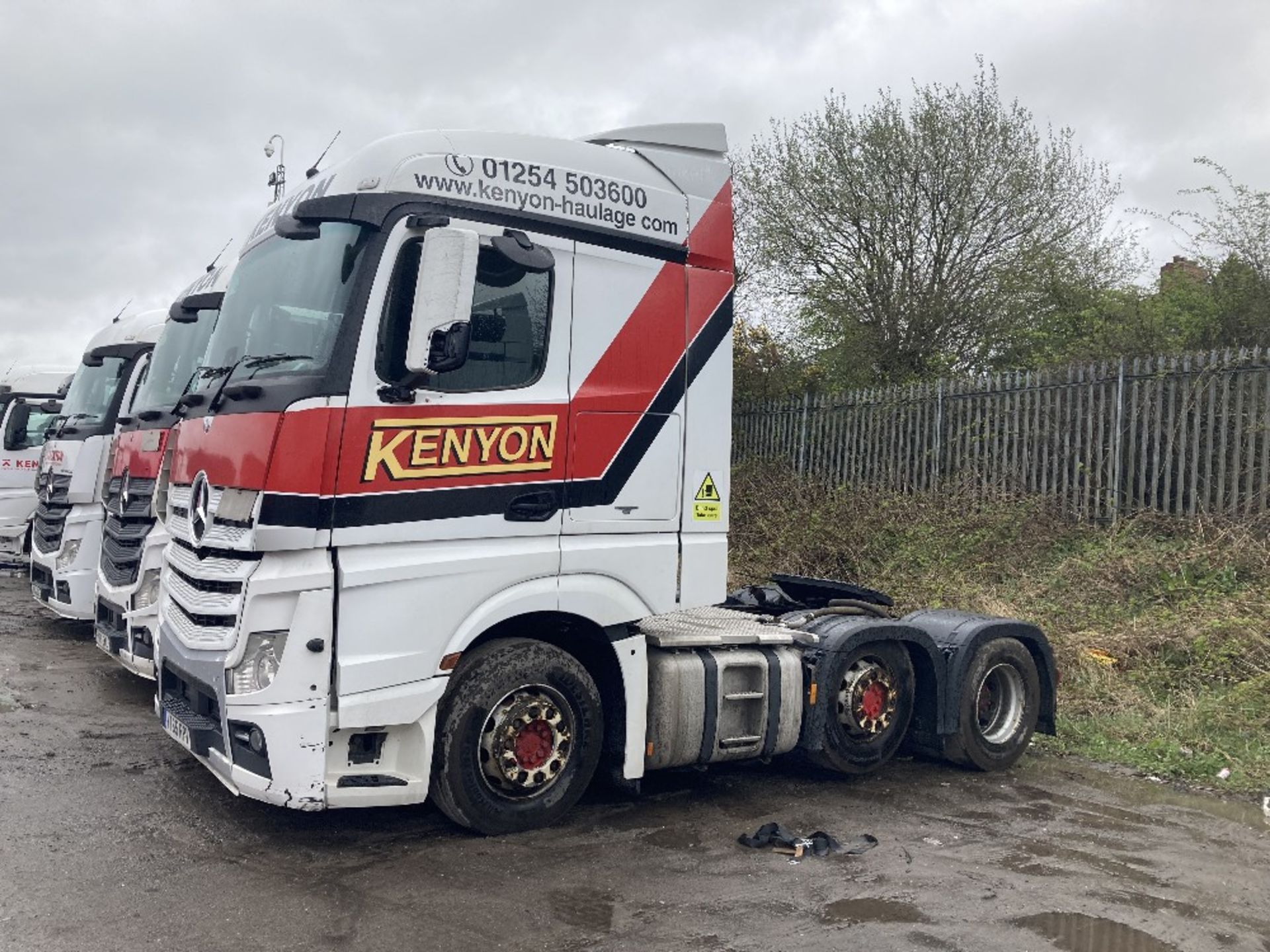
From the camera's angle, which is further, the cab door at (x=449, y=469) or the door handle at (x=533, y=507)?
the door handle at (x=533, y=507)

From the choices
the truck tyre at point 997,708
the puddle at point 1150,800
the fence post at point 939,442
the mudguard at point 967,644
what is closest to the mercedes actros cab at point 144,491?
the mudguard at point 967,644

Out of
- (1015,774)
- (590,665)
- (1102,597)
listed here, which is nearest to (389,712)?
(590,665)

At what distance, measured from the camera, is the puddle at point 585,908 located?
430 cm

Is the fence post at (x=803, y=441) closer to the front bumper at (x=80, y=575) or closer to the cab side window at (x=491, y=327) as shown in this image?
the front bumper at (x=80, y=575)

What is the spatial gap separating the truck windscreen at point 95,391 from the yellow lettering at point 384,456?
7.10m

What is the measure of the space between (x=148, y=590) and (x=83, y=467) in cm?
351

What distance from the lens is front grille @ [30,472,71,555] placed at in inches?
408

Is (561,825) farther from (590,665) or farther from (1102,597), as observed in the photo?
(1102,597)

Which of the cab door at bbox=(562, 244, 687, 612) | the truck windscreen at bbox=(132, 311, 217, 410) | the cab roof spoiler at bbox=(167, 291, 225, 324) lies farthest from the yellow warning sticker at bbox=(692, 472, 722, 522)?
the truck windscreen at bbox=(132, 311, 217, 410)

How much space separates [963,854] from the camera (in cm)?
529

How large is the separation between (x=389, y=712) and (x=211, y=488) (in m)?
1.36

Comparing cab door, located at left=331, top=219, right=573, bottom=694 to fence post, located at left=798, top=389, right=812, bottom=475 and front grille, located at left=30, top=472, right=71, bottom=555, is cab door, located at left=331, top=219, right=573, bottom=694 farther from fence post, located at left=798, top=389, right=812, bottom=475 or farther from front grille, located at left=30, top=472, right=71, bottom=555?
fence post, located at left=798, top=389, right=812, bottom=475

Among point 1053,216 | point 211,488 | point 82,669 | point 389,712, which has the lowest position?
point 82,669

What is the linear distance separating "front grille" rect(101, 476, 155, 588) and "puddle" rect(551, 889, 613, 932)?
182 inches
